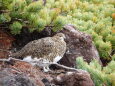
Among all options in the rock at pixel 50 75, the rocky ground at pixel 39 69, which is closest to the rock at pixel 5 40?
the rocky ground at pixel 39 69

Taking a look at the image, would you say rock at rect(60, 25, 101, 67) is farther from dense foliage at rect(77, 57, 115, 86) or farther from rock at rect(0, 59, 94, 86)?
rock at rect(0, 59, 94, 86)

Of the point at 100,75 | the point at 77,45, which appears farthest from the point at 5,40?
the point at 100,75

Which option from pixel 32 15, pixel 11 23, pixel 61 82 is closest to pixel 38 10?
pixel 32 15

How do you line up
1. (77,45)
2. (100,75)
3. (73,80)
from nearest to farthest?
(73,80) < (100,75) < (77,45)

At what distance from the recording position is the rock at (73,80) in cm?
405

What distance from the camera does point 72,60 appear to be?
5.41 metres

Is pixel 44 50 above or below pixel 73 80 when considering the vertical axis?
above

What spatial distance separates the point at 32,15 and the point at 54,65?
799 mm

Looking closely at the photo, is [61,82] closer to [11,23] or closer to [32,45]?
[32,45]

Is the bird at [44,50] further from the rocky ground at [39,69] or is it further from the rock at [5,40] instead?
the rock at [5,40]

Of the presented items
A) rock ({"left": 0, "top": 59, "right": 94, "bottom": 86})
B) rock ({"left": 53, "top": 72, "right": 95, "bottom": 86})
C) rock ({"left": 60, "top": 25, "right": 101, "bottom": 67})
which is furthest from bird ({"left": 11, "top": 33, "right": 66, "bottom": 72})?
rock ({"left": 60, "top": 25, "right": 101, "bottom": 67})

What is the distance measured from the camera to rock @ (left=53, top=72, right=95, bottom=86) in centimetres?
405

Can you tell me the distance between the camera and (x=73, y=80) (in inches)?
160

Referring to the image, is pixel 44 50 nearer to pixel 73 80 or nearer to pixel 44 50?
pixel 44 50
